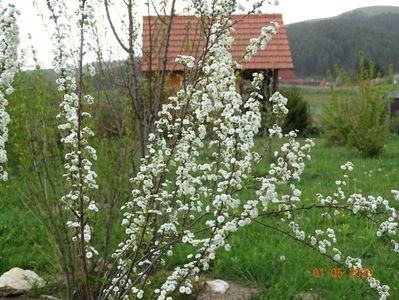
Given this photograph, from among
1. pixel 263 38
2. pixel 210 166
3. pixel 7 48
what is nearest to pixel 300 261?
pixel 210 166

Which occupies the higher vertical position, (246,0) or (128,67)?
(246,0)

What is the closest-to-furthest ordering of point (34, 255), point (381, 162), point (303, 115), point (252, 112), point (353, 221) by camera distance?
point (252, 112) < point (34, 255) < point (353, 221) < point (381, 162) < point (303, 115)

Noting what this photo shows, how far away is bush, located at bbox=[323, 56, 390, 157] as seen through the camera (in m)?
11.2

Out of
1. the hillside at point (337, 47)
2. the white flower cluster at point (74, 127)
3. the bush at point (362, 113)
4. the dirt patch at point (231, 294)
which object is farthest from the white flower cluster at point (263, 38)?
the hillside at point (337, 47)

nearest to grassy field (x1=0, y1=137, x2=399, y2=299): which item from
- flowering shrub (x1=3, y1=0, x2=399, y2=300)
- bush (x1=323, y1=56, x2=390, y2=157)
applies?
flowering shrub (x1=3, y1=0, x2=399, y2=300)

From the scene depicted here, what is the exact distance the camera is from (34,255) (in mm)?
5465

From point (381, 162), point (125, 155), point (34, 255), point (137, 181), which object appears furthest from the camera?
point (381, 162)

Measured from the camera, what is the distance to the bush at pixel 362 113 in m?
11.2

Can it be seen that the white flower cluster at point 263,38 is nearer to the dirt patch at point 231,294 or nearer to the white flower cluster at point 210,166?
the white flower cluster at point 210,166

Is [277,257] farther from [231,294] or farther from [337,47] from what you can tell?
[337,47]

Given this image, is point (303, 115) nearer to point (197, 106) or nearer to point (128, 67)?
point (128, 67)

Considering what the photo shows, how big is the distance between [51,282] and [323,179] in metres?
5.20

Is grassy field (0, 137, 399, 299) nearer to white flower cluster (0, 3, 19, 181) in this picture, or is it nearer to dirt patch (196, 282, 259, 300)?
dirt patch (196, 282, 259, 300)

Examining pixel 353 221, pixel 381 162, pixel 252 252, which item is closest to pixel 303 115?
pixel 381 162
